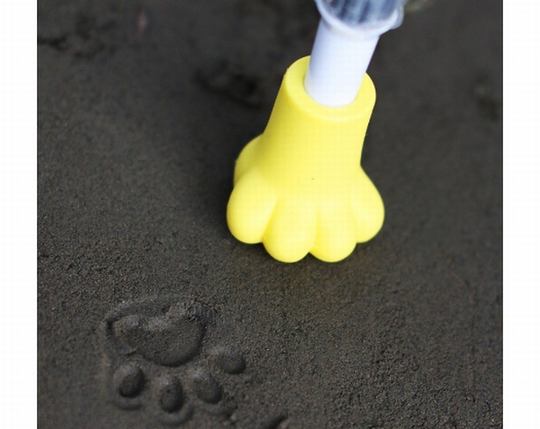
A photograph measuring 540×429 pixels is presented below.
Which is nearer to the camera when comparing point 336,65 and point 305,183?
point 336,65

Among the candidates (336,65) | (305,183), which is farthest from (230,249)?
(336,65)

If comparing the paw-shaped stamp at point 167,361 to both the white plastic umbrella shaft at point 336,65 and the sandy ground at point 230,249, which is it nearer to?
the sandy ground at point 230,249

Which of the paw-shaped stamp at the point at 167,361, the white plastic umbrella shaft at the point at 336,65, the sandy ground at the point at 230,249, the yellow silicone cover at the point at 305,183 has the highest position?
the white plastic umbrella shaft at the point at 336,65

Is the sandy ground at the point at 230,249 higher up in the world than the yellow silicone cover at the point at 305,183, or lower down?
lower down

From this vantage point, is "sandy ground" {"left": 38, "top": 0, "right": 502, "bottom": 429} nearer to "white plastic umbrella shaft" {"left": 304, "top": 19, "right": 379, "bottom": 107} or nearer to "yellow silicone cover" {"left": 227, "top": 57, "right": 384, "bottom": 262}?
"yellow silicone cover" {"left": 227, "top": 57, "right": 384, "bottom": 262}

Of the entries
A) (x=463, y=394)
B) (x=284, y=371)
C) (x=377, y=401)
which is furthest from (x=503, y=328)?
(x=284, y=371)

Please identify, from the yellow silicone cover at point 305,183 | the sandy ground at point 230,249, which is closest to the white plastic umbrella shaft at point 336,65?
the yellow silicone cover at point 305,183

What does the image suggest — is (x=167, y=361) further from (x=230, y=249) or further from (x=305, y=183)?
(x=305, y=183)
